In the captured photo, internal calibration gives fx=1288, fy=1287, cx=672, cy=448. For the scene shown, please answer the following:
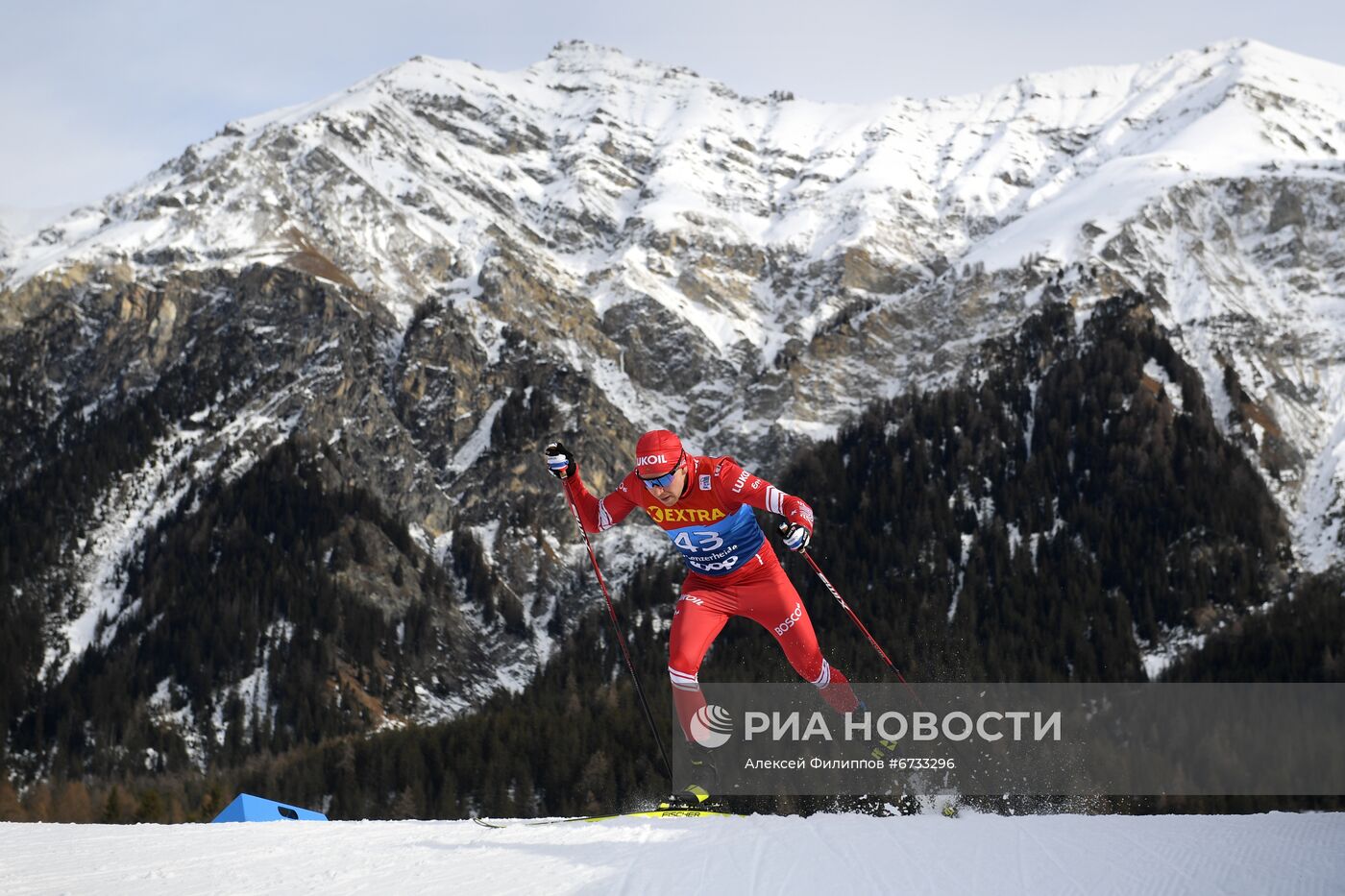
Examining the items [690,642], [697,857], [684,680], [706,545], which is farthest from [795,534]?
[697,857]

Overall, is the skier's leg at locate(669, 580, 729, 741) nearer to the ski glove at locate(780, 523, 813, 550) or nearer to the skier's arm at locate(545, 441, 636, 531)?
the skier's arm at locate(545, 441, 636, 531)

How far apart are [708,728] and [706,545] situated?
2.14 m

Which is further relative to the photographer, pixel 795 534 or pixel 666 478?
pixel 666 478

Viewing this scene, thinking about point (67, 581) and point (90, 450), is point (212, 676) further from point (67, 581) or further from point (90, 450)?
point (90, 450)

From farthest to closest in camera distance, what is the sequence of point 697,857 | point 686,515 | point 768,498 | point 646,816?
1. point 686,515
2. point 646,816
3. point 768,498
4. point 697,857

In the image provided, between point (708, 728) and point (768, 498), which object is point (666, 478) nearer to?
point (768, 498)

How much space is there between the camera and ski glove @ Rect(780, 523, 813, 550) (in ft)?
43.8

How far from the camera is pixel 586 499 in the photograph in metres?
15.4

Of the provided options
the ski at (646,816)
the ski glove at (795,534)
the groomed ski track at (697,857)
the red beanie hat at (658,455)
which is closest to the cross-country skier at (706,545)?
the red beanie hat at (658,455)

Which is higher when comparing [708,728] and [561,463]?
[561,463]

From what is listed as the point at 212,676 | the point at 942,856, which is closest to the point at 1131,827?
the point at 942,856

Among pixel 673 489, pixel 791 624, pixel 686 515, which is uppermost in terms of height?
pixel 673 489

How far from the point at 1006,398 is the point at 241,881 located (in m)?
165

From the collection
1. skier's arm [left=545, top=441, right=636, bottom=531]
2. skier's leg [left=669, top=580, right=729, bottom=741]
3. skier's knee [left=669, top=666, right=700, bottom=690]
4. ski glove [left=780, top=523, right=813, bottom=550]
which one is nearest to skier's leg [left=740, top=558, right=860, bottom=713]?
skier's leg [left=669, top=580, right=729, bottom=741]
